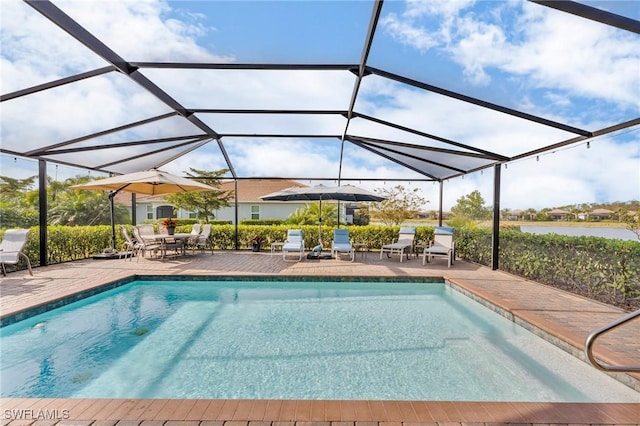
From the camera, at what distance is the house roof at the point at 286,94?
405cm

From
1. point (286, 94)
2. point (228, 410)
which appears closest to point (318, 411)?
point (228, 410)

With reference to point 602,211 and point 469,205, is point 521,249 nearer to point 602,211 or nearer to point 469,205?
point 602,211

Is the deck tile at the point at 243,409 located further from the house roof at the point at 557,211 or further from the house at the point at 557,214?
the house roof at the point at 557,211

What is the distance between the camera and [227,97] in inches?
254

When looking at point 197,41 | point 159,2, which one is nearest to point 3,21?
point 159,2

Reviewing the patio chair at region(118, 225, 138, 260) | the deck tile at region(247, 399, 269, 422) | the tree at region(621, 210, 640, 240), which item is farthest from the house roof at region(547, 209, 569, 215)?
the patio chair at region(118, 225, 138, 260)

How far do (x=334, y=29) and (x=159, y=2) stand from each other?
7.21 feet

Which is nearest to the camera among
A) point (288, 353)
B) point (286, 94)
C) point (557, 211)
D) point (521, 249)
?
point (288, 353)

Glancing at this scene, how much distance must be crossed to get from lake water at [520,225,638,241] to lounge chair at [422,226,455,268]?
1847 millimetres

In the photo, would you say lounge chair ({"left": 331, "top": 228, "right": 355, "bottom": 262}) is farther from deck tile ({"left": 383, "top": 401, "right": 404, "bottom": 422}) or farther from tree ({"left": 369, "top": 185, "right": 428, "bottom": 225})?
tree ({"left": 369, "top": 185, "right": 428, "bottom": 225})

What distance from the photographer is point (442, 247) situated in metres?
9.44

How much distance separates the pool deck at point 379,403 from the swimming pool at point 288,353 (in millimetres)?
331

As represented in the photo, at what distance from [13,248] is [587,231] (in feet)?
40.1

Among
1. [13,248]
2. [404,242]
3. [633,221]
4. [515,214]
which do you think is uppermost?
[515,214]
